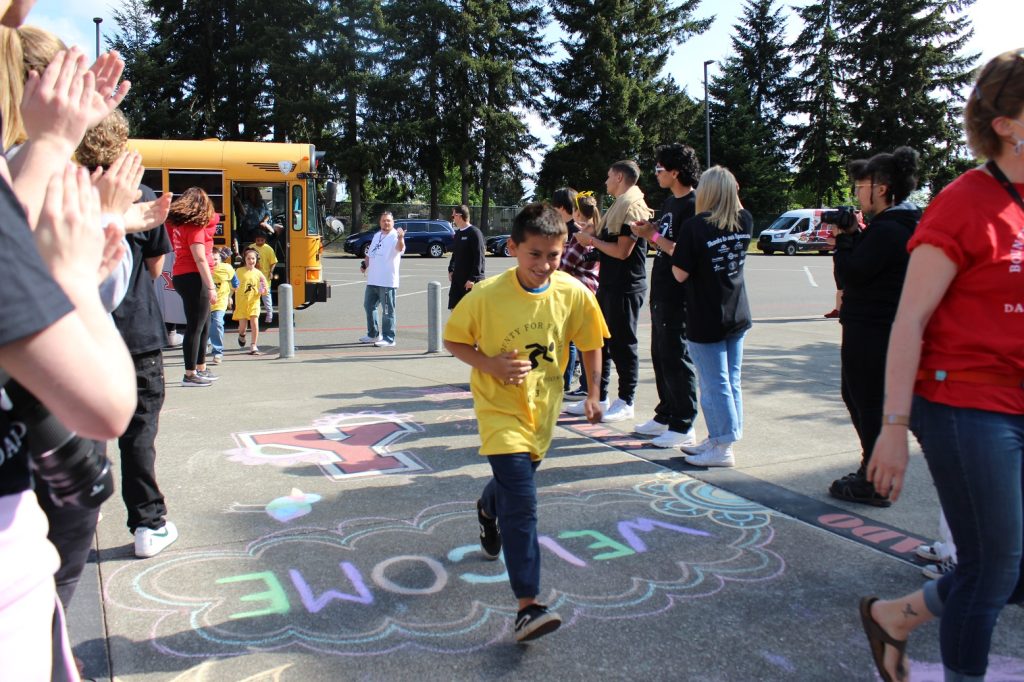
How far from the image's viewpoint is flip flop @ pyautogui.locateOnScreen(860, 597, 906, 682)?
8.42 ft

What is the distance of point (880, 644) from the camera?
262 centimetres

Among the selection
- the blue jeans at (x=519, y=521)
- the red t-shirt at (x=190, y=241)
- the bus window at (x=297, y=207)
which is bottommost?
the blue jeans at (x=519, y=521)

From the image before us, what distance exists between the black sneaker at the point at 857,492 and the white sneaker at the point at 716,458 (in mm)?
723

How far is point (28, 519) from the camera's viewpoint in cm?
134

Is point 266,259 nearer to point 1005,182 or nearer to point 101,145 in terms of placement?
point 101,145

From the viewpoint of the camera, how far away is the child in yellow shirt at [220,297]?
910 centimetres

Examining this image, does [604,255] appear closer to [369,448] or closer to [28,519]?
[369,448]

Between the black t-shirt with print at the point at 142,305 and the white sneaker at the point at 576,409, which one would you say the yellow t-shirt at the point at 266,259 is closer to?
the white sneaker at the point at 576,409

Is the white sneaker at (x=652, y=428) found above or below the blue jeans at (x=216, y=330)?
below

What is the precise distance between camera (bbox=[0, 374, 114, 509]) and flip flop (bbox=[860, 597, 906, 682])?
238 cm

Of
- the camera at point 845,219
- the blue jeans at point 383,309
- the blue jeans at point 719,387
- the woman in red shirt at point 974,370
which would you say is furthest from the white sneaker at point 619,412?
the blue jeans at point 383,309

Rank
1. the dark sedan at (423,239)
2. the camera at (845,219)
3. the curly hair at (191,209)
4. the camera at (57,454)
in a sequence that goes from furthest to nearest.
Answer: the dark sedan at (423,239), the curly hair at (191,209), the camera at (845,219), the camera at (57,454)

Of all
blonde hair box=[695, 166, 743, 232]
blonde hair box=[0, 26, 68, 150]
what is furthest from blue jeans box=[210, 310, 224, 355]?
blonde hair box=[0, 26, 68, 150]

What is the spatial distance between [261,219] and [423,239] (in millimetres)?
17720
